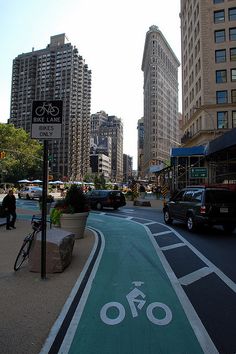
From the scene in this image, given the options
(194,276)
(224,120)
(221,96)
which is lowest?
(194,276)

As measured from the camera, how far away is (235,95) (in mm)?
49594

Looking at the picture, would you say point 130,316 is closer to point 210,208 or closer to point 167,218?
point 210,208

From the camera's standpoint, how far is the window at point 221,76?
50375 mm

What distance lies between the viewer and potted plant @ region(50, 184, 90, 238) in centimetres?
1172

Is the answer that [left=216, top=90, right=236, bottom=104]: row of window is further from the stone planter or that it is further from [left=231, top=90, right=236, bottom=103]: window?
the stone planter

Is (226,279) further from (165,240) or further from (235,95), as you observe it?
(235,95)

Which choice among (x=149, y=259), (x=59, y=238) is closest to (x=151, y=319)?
(x=59, y=238)

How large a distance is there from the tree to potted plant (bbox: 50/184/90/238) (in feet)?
219

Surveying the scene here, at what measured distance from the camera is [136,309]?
514 cm

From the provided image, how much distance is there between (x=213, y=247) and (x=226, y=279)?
12.6 feet

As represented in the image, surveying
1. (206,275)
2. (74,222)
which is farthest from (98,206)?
(206,275)

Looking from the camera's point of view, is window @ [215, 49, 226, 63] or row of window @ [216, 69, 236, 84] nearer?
row of window @ [216, 69, 236, 84]

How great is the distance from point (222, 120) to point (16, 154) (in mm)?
53547

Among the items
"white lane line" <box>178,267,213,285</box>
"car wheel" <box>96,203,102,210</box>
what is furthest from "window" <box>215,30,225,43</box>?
"white lane line" <box>178,267,213,285</box>
